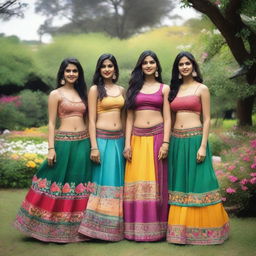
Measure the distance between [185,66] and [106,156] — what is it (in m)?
1.27

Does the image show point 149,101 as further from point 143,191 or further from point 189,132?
point 143,191

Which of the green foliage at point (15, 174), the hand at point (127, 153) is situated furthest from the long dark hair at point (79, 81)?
the green foliage at point (15, 174)

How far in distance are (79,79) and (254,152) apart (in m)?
2.54

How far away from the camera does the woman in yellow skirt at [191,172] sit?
14.4ft

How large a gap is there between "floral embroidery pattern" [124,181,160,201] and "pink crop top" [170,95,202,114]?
33.1 inches

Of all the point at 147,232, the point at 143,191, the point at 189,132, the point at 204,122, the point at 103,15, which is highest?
the point at 103,15

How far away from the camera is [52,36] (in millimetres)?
21219

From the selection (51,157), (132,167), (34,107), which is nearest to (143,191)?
(132,167)

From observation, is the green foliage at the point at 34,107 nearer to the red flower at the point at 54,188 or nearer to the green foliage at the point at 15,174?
the green foliage at the point at 15,174

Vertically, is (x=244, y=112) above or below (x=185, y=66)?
below

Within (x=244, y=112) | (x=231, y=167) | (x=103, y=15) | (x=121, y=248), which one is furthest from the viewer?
(x=103, y=15)

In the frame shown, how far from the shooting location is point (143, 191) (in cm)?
448

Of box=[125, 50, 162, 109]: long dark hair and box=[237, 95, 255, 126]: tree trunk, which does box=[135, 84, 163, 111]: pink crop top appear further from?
box=[237, 95, 255, 126]: tree trunk

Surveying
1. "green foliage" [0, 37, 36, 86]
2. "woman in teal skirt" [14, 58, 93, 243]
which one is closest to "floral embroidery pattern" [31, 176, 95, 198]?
"woman in teal skirt" [14, 58, 93, 243]
